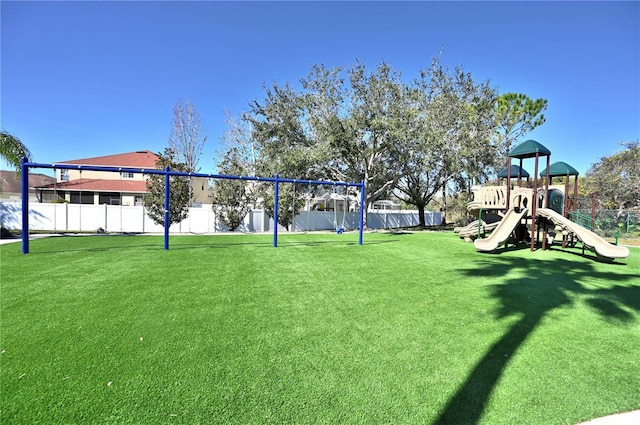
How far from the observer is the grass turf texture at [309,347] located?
2342 millimetres

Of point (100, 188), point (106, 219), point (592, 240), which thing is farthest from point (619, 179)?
point (100, 188)

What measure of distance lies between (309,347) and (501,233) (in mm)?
9876

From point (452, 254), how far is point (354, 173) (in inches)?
445

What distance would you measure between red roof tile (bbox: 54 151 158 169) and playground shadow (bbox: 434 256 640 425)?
103 ft

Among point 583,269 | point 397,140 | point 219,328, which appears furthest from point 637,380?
point 397,140

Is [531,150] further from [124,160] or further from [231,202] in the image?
[124,160]

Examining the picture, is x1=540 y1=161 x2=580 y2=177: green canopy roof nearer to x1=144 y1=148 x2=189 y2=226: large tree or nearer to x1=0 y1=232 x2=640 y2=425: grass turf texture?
x1=0 y1=232 x2=640 y2=425: grass turf texture

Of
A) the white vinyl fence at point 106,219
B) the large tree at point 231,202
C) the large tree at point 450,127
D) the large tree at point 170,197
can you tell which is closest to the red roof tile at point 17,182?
the white vinyl fence at point 106,219

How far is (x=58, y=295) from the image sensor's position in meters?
4.58

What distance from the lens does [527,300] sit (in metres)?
5.03

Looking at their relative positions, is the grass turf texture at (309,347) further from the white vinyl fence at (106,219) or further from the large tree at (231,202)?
the large tree at (231,202)

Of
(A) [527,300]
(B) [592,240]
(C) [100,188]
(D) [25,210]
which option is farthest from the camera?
(C) [100,188]

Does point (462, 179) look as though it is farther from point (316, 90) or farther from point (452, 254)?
point (452, 254)

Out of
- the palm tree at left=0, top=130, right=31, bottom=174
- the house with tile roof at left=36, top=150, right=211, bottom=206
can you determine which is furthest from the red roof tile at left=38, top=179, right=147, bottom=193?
the palm tree at left=0, top=130, right=31, bottom=174
